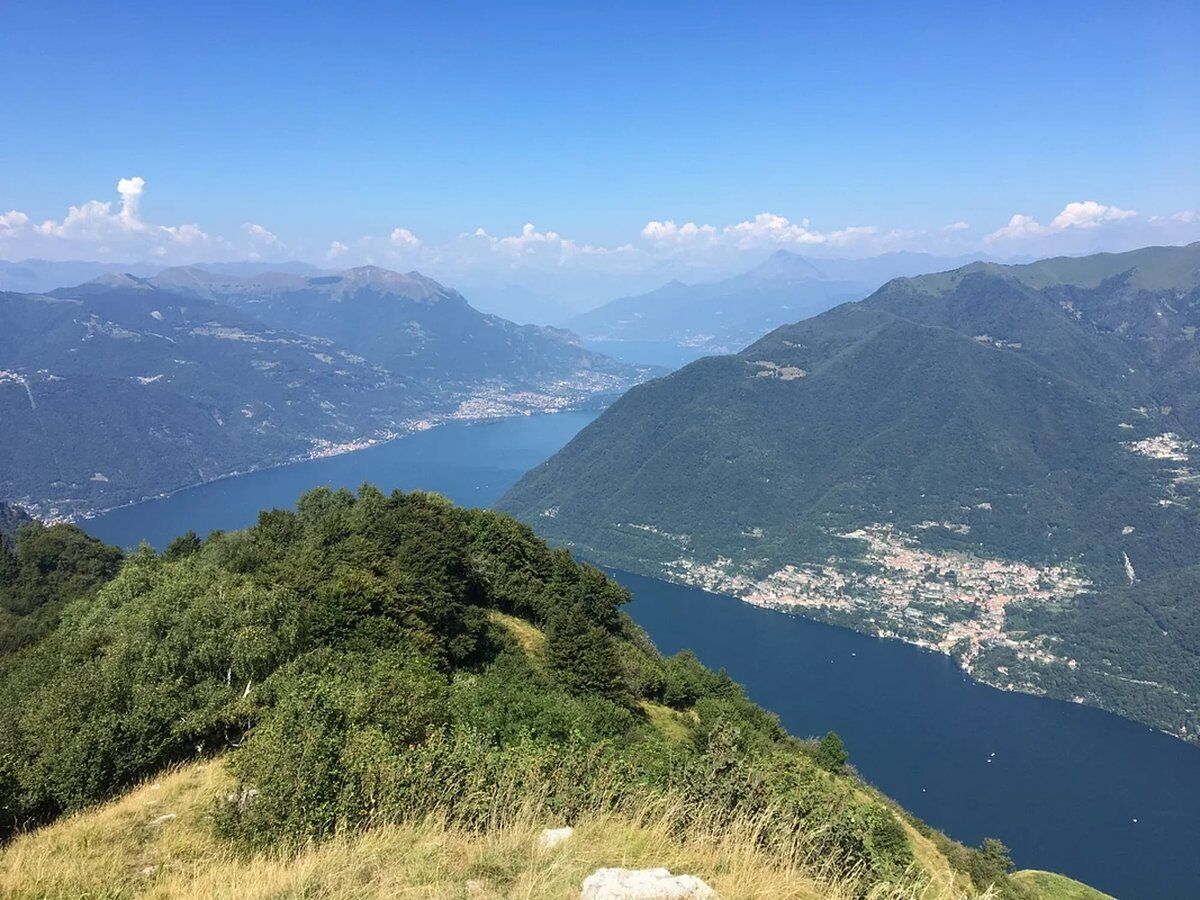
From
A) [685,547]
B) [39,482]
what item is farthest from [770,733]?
[39,482]

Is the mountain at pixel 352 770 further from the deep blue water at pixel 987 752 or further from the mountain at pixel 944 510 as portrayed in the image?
the mountain at pixel 944 510

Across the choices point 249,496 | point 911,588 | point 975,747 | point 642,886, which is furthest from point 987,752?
point 249,496

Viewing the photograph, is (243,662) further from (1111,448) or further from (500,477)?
(1111,448)

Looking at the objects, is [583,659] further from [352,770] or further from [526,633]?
[352,770]

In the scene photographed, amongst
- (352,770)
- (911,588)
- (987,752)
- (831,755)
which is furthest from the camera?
(911,588)

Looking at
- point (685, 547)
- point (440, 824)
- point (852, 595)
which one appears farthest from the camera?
point (685, 547)
